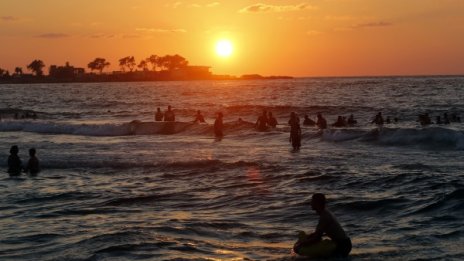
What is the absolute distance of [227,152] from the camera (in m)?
28.8

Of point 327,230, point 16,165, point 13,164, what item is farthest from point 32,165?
point 327,230

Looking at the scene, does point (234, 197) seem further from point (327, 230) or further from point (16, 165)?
point (16, 165)

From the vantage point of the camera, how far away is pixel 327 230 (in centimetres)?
1065

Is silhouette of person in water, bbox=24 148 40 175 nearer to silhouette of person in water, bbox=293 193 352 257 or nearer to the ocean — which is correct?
the ocean

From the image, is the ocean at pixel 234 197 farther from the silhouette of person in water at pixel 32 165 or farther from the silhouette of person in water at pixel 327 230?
the silhouette of person in water at pixel 327 230

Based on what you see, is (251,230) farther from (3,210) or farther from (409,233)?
(3,210)

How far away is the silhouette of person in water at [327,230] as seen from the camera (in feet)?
34.8

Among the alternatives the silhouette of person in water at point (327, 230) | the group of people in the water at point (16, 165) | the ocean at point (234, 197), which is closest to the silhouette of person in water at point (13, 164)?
the group of people in the water at point (16, 165)

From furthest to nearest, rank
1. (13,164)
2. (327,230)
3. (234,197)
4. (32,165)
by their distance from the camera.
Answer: (32,165) < (13,164) < (234,197) < (327,230)

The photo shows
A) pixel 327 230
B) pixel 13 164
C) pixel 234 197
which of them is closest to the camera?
pixel 327 230

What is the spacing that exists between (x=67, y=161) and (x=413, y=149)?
15.8 m

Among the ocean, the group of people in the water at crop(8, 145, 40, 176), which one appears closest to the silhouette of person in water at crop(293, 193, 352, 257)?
the ocean

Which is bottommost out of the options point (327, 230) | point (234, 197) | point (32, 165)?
point (234, 197)

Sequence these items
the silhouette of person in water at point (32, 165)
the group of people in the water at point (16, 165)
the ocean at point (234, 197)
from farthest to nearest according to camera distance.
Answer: the silhouette of person in water at point (32, 165) < the group of people in the water at point (16, 165) < the ocean at point (234, 197)
